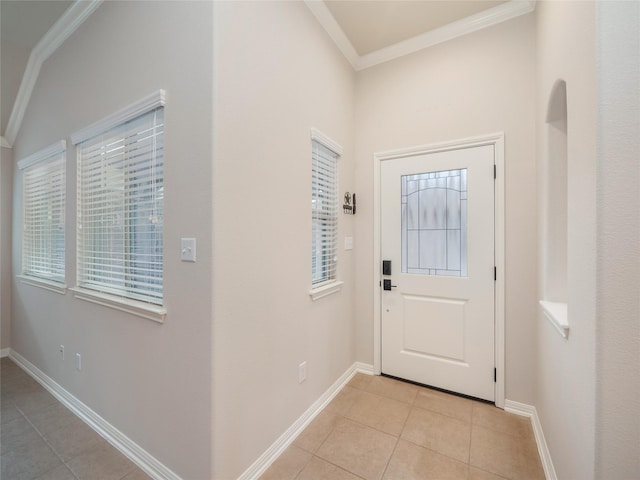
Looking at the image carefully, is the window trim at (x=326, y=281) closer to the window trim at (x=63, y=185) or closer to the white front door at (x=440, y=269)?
the white front door at (x=440, y=269)

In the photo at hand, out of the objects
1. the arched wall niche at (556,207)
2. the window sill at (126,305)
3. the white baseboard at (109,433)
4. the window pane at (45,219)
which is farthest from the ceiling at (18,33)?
the arched wall niche at (556,207)

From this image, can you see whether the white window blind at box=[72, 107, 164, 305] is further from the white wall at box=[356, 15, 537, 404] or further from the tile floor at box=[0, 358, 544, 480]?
the white wall at box=[356, 15, 537, 404]

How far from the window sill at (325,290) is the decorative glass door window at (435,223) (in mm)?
663

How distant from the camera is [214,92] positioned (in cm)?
128

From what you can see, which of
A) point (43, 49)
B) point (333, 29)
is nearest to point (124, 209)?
point (43, 49)

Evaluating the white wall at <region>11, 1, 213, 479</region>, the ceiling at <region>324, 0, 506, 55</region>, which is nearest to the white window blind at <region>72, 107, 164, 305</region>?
the white wall at <region>11, 1, 213, 479</region>

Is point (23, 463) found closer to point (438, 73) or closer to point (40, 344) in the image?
point (40, 344)

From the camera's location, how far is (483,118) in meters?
2.17

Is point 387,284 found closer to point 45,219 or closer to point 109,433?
point 109,433

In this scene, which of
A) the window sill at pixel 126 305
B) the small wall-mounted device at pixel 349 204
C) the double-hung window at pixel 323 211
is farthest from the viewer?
the small wall-mounted device at pixel 349 204

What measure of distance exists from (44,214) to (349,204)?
117 inches

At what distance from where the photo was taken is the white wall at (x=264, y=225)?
1.33 m

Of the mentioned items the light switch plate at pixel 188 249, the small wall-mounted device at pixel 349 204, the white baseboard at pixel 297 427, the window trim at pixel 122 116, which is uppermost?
the window trim at pixel 122 116

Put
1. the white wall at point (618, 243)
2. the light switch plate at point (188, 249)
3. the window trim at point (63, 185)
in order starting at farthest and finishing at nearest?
the window trim at point (63, 185), the light switch plate at point (188, 249), the white wall at point (618, 243)
